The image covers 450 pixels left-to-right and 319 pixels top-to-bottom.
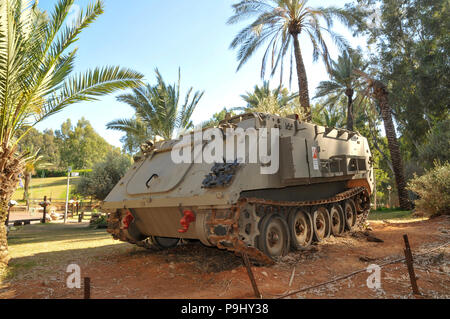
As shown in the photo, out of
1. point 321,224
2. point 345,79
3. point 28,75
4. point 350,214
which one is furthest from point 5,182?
point 345,79

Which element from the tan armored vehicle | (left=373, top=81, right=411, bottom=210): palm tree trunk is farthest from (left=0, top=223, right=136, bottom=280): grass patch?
(left=373, top=81, right=411, bottom=210): palm tree trunk

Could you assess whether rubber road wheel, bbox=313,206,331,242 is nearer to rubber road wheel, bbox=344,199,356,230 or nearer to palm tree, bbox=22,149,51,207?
rubber road wheel, bbox=344,199,356,230

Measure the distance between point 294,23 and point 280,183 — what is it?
1184 cm

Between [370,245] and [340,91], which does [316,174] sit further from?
[340,91]

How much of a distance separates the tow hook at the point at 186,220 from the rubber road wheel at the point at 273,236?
49.7 inches

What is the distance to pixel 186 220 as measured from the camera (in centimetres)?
539

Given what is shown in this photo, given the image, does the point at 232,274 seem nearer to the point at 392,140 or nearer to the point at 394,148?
the point at 394,148

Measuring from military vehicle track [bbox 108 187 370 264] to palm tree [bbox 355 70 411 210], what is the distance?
373 inches

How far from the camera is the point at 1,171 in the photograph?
646cm

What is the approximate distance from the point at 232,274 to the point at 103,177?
14.8m

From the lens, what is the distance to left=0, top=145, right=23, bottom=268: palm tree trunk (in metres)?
6.44

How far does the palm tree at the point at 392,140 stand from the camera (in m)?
17.4

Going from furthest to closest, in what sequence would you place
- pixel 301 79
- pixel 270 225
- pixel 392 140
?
pixel 392 140 → pixel 301 79 → pixel 270 225
